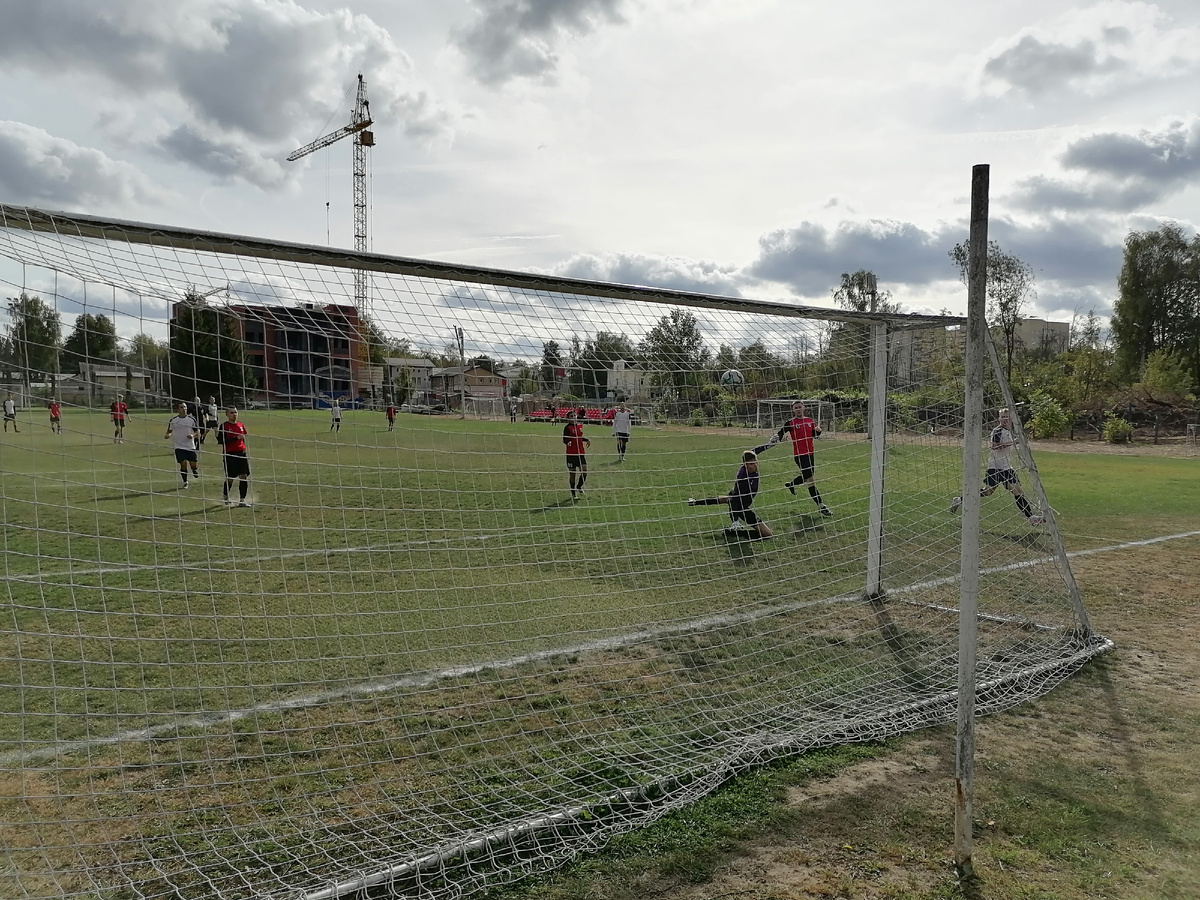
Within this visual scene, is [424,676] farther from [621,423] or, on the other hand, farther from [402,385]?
[621,423]

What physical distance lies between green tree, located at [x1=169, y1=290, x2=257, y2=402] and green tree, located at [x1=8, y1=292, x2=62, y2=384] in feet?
1.50

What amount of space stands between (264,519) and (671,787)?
8992 mm

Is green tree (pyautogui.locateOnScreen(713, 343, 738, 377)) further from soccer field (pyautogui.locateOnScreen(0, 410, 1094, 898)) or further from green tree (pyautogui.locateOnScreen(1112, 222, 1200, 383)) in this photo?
green tree (pyautogui.locateOnScreen(1112, 222, 1200, 383))

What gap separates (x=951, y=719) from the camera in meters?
4.66

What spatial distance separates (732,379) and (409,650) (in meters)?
3.24

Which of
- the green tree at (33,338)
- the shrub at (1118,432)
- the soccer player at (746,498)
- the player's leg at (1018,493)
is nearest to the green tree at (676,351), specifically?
the soccer player at (746,498)

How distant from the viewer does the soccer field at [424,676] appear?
3396 millimetres

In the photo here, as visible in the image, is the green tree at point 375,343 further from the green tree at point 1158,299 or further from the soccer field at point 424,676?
the green tree at point 1158,299

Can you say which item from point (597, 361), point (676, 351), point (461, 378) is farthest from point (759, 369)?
point (461, 378)

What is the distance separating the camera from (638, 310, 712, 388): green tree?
5.46 meters

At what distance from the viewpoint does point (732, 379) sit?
6230 millimetres

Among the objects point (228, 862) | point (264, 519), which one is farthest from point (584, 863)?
point (264, 519)

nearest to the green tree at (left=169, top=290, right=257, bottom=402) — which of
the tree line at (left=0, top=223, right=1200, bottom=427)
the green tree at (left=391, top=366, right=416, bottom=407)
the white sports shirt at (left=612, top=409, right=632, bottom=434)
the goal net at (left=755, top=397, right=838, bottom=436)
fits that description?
the tree line at (left=0, top=223, right=1200, bottom=427)

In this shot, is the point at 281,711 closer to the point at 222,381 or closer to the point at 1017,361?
the point at 222,381
